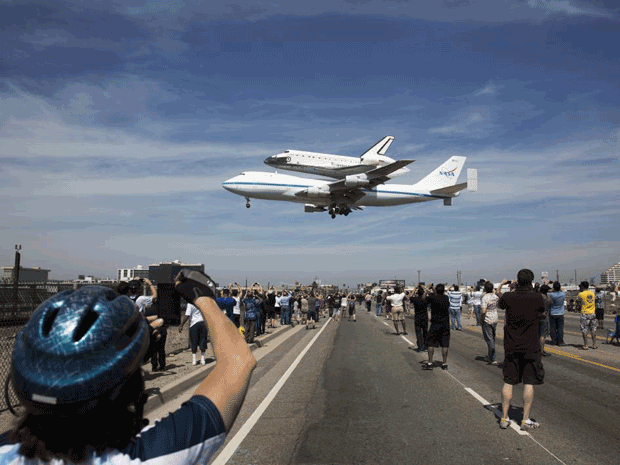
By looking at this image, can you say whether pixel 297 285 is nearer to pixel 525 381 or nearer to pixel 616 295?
pixel 616 295

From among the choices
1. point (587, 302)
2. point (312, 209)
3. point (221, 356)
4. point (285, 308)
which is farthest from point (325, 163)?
point (221, 356)

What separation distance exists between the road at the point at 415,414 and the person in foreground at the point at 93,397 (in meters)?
4.27

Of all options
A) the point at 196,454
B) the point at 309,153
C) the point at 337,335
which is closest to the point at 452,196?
the point at 309,153

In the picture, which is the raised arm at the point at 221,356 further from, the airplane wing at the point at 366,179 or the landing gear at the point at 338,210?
the landing gear at the point at 338,210

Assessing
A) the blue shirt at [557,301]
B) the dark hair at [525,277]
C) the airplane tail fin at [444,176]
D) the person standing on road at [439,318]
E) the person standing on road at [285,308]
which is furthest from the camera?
the airplane tail fin at [444,176]

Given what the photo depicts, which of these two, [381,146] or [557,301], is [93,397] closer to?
[557,301]

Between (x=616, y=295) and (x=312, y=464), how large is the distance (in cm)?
1514

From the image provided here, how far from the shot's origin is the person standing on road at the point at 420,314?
12516mm

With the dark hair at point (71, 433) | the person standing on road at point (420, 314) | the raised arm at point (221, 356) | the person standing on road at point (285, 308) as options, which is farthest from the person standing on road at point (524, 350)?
the person standing on road at point (285, 308)

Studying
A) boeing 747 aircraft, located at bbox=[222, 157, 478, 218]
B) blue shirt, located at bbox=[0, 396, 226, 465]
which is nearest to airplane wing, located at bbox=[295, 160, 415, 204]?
boeing 747 aircraft, located at bbox=[222, 157, 478, 218]

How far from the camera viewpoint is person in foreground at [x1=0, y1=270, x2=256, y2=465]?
1291 millimetres

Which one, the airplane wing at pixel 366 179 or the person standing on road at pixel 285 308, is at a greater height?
the airplane wing at pixel 366 179

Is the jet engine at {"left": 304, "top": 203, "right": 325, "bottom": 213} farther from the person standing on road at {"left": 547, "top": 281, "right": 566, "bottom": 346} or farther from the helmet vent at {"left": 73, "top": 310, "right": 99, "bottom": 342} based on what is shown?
the helmet vent at {"left": 73, "top": 310, "right": 99, "bottom": 342}

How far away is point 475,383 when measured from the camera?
382 inches
